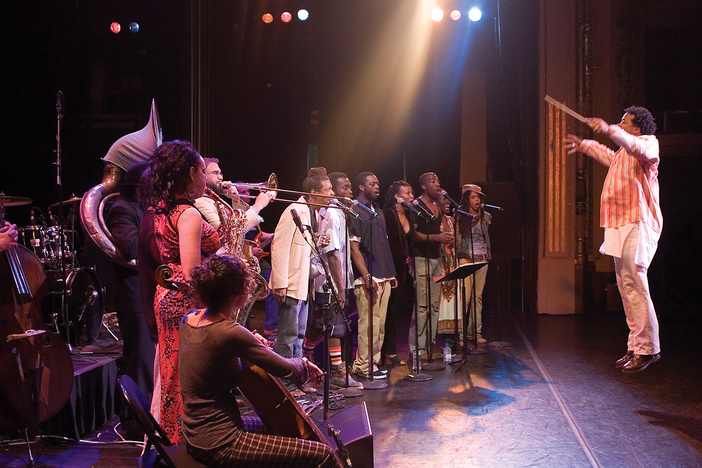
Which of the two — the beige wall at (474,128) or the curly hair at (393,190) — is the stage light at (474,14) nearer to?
the beige wall at (474,128)

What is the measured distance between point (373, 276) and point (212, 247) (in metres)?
2.70

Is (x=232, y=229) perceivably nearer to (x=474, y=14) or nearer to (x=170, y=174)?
(x=170, y=174)

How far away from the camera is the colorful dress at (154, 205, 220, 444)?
2.73m

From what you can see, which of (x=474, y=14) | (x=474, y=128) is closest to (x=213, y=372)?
(x=474, y=14)

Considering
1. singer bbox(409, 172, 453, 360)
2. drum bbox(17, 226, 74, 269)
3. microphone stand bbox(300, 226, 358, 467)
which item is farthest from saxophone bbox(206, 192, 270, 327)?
drum bbox(17, 226, 74, 269)

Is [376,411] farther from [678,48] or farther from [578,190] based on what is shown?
[678,48]

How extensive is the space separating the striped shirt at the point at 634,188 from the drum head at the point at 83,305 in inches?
175

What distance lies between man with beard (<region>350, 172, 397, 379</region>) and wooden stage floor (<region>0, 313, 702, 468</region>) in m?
0.34

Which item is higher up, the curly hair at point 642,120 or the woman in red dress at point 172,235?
the curly hair at point 642,120

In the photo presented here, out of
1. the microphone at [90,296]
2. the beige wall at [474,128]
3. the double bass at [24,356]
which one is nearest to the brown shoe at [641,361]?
the double bass at [24,356]

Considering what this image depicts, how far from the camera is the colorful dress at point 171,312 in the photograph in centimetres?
273

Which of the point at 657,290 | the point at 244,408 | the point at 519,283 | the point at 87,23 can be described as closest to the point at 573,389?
the point at 244,408

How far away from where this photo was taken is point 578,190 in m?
9.17

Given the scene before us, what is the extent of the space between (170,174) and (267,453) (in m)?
1.33
